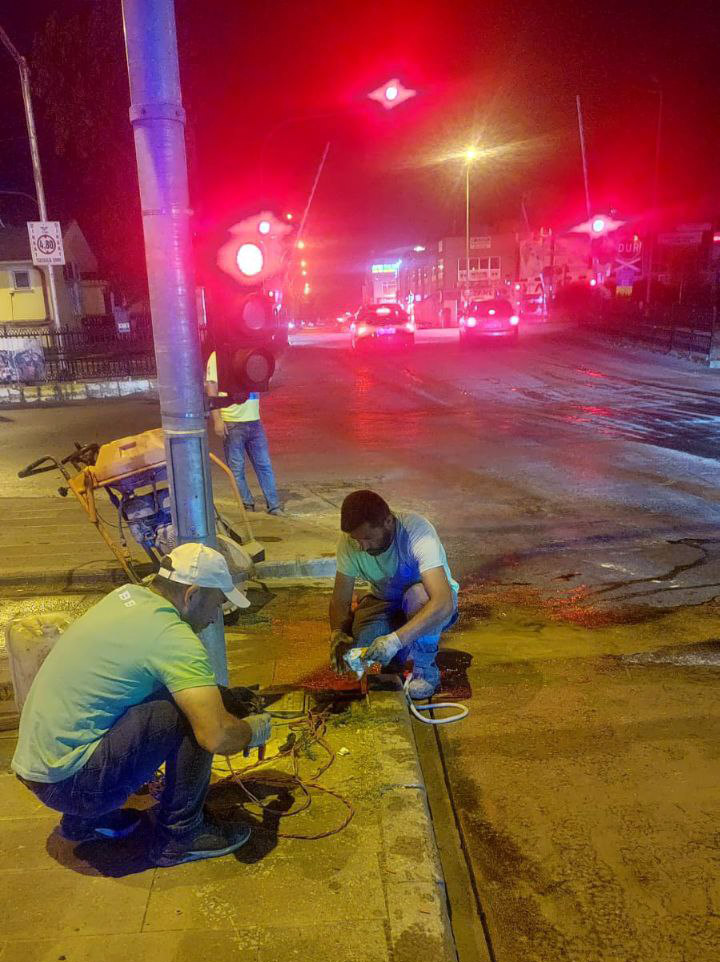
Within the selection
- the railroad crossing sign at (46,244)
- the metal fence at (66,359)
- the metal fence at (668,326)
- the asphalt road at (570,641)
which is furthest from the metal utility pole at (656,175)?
the railroad crossing sign at (46,244)

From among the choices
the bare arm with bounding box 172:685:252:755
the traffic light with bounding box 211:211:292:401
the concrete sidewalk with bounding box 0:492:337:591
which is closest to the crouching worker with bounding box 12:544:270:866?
the bare arm with bounding box 172:685:252:755

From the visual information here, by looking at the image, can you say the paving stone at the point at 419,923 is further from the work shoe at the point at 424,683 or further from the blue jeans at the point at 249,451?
the blue jeans at the point at 249,451

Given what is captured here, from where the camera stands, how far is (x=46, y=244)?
64.5ft

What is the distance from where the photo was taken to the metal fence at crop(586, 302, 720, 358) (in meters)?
21.6

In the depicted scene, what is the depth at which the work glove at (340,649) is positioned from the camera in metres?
4.14

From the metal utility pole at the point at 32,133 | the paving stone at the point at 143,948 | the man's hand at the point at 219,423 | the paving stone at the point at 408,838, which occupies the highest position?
the metal utility pole at the point at 32,133

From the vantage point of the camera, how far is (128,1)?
3051mm

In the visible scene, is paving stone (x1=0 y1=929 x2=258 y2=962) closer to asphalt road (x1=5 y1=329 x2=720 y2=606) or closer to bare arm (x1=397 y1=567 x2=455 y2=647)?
bare arm (x1=397 y1=567 x2=455 y2=647)

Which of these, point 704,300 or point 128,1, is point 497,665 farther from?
point 704,300

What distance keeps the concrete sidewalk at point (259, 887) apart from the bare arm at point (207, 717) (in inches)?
21.7

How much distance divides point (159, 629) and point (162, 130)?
205 cm

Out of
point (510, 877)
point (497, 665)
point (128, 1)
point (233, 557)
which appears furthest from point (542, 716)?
point (128, 1)

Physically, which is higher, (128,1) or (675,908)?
(128,1)

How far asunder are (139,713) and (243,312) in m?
1.84
